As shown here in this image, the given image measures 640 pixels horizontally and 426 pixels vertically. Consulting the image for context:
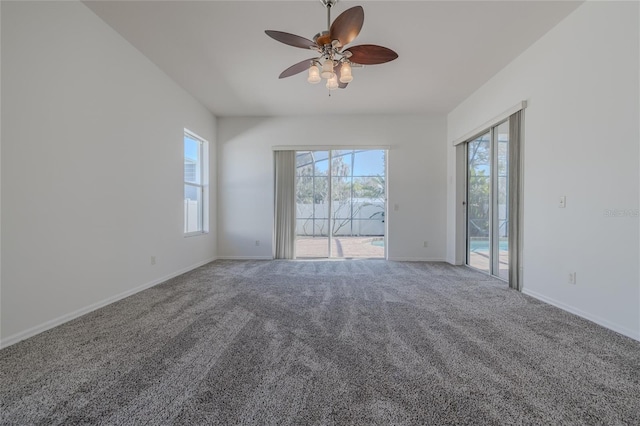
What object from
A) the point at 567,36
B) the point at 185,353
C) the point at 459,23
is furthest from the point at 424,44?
the point at 185,353

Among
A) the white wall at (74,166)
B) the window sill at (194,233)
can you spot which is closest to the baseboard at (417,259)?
the window sill at (194,233)

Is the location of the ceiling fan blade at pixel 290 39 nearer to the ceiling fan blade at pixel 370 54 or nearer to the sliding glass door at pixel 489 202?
the ceiling fan blade at pixel 370 54

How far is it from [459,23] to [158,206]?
3922 millimetres

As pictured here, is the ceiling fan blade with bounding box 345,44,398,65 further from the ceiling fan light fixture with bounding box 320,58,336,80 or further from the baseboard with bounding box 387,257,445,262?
the baseboard with bounding box 387,257,445,262

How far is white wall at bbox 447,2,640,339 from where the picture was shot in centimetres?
208

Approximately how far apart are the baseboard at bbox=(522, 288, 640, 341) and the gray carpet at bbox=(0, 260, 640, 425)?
9 centimetres

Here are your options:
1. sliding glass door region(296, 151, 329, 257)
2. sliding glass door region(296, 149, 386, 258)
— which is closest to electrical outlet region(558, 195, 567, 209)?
sliding glass door region(296, 149, 386, 258)

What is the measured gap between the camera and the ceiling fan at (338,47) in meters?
2.01

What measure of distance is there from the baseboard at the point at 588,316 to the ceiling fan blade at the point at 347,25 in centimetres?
301

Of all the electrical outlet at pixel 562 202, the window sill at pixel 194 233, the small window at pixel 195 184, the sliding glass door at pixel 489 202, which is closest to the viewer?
the electrical outlet at pixel 562 202

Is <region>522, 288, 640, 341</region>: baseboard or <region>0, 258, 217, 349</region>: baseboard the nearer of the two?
<region>0, 258, 217, 349</region>: baseboard

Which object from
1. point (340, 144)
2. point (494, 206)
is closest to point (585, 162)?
point (494, 206)

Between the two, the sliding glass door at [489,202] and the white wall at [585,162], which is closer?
the white wall at [585,162]

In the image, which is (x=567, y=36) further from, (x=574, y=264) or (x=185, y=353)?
(x=185, y=353)
